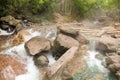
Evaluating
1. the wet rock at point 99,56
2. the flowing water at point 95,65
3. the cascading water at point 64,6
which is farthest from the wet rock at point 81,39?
the cascading water at point 64,6

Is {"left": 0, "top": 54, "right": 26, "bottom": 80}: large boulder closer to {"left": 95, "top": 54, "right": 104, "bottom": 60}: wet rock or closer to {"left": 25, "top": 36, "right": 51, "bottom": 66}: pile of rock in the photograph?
{"left": 25, "top": 36, "right": 51, "bottom": 66}: pile of rock

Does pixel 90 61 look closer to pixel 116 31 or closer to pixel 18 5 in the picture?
pixel 116 31

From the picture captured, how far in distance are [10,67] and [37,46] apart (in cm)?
142

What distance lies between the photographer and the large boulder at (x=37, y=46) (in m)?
8.24

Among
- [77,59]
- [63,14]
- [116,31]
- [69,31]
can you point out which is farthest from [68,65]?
[63,14]

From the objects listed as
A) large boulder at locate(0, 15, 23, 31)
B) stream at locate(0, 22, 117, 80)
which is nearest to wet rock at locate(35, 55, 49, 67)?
stream at locate(0, 22, 117, 80)

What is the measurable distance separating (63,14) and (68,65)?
25.4 feet

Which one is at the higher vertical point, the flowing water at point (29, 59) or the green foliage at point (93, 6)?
the green foliage at point (93, 6)

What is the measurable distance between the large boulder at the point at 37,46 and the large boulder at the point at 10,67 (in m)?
0.57

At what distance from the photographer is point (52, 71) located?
21.9 feet

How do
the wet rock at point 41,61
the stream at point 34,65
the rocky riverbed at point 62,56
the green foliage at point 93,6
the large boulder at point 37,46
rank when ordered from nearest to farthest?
the rocky riverbed at point 62,56 < the stream at point 34,65 < the wet rock at point 41,61 < the large boulder at point 37,46 < the green foliage at point 93,6

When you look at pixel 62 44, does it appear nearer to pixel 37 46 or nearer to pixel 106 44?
pixel 37 46

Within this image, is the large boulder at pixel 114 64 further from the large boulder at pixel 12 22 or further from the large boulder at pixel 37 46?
the large boulder at pixel 12 22

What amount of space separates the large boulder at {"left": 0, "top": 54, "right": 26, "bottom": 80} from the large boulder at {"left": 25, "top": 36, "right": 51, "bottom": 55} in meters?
0.57
